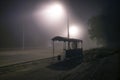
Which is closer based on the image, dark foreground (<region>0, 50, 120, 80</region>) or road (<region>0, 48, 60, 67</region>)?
dark foreground (<region>0, 50, 120, 80</region>)

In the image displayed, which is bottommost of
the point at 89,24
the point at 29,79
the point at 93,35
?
the point at 29,79

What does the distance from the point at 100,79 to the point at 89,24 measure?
51920mm

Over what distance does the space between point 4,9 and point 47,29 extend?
73.6 ft

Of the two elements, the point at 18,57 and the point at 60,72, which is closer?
the point at 60,72

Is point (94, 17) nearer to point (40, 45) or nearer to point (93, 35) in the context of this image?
point (93, 35)

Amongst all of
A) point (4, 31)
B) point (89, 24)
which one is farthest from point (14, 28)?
point (89, 24)

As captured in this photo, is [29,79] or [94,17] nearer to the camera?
[29,79]

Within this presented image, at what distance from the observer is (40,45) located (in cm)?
7338

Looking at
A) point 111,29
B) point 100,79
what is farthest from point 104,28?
point 100,79

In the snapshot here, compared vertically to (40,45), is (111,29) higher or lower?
higher

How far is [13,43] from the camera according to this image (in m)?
61.9

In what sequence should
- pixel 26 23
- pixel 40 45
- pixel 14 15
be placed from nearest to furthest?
1. pixel 14 15
2. pixel 26 23
3. pixel 40 45

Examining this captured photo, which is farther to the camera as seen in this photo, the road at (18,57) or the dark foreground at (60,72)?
the road at (18,57)

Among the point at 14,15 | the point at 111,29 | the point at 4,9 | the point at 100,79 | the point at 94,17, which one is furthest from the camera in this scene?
the point at 94,17
